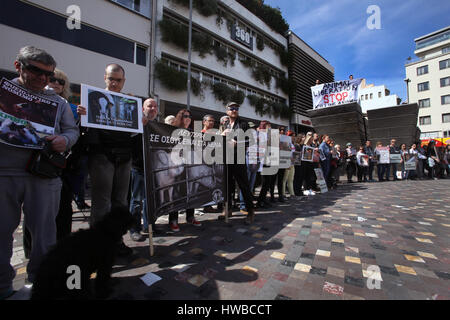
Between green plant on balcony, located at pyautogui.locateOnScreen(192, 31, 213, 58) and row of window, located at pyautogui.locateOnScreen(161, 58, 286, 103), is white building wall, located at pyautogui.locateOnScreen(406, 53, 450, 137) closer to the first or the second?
row of window, located at pyautogui.locateOnScreen(161, 58, 286, 103)

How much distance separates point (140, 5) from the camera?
35.8ft

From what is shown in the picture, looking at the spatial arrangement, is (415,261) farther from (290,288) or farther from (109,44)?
(109,44)

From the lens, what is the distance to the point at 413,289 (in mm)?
1711

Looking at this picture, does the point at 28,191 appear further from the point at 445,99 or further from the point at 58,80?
the point at 445,99

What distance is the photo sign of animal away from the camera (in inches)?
99.9

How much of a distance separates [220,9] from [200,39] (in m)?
3.90

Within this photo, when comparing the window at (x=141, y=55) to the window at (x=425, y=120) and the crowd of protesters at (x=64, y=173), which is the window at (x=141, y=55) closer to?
the crowd of protesters at (x=64, y=173)

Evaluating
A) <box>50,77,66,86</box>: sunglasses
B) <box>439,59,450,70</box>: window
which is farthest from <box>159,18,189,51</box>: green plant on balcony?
<box>439,59,450,70</box>: window

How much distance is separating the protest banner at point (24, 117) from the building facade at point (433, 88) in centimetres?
Result: 4922

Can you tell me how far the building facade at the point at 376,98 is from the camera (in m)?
47.3

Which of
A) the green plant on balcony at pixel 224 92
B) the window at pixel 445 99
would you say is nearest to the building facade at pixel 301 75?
the green plant on balcony at pixel 224 92

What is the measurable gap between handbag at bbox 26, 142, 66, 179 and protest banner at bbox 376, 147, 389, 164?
1282cm

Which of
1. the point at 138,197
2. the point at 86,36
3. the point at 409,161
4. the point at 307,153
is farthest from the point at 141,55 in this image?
the point at 409,161

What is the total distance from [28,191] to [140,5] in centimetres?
1301
